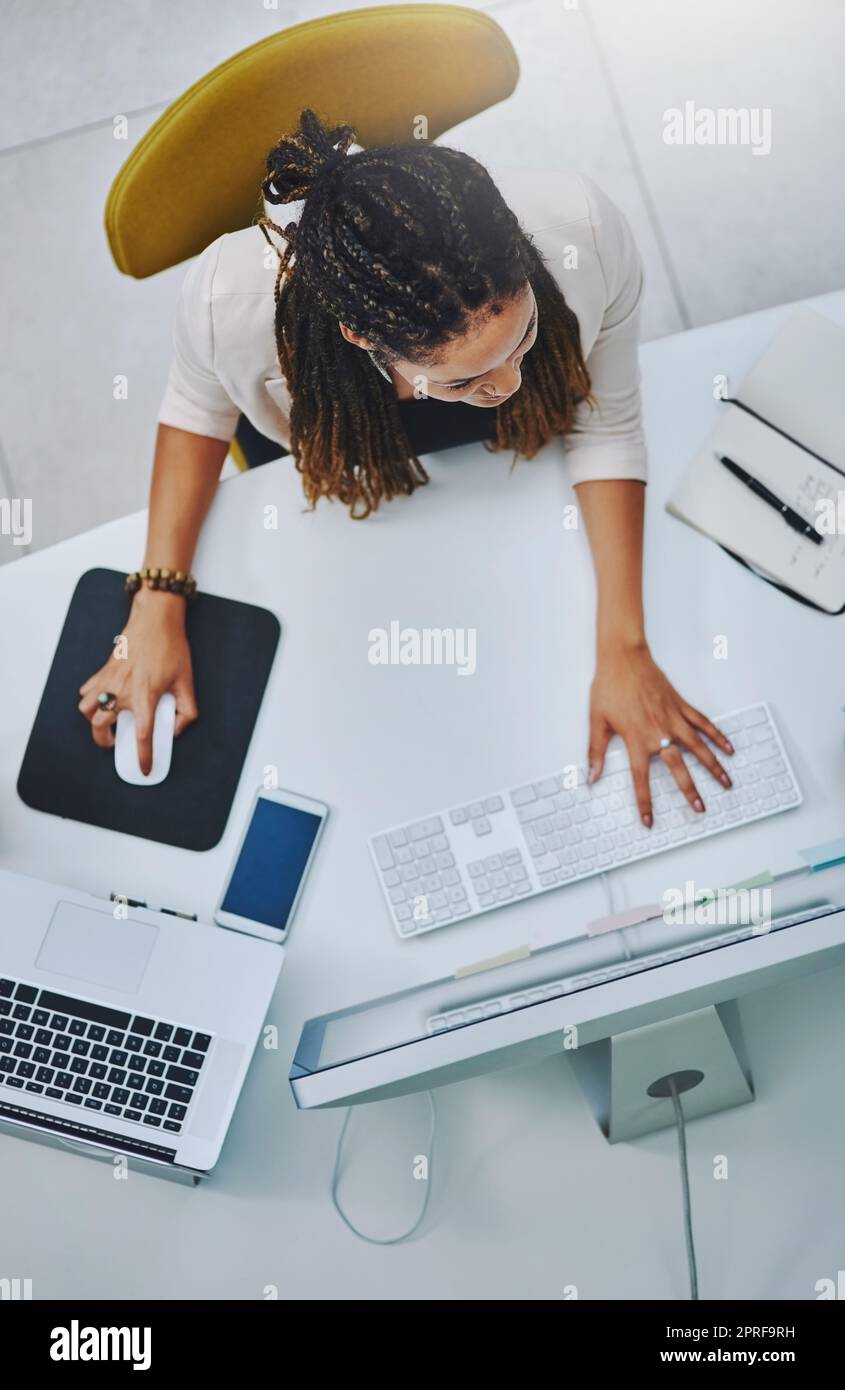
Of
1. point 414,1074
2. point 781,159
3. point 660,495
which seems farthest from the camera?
point 781,159

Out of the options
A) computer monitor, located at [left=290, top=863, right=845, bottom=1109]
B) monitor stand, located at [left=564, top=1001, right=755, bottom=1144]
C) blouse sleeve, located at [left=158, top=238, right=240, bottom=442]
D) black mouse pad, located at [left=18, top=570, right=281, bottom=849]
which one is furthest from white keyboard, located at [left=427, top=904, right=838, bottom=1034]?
blouse sleeve, located at [left=158, top=238, right=240, bottom=442]

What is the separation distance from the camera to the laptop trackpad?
1.01 meters

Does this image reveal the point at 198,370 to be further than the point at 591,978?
Yes

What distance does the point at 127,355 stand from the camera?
1.79 m

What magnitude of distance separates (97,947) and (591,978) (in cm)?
46

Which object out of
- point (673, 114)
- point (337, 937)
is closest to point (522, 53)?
point (673, 114)

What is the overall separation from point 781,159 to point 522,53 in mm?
450

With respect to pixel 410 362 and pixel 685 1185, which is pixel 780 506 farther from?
pixel 685 1185

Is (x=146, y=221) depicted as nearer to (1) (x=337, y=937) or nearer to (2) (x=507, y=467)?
(2) (x=507, y=467)

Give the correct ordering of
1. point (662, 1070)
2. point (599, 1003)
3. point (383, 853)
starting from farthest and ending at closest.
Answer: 1. point (383, 853)
2. point (662, 1070)
3. point (599, 1003)

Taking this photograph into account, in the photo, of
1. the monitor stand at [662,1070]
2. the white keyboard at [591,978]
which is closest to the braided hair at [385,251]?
the white keyboard at [591,978]

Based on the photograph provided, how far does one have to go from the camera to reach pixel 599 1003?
0.74 metres

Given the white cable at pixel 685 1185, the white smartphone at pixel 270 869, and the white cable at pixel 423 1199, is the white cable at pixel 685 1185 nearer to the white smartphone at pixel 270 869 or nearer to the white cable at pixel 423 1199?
the white cable at pixel 423 1199

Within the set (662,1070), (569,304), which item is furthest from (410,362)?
(662,1070)
